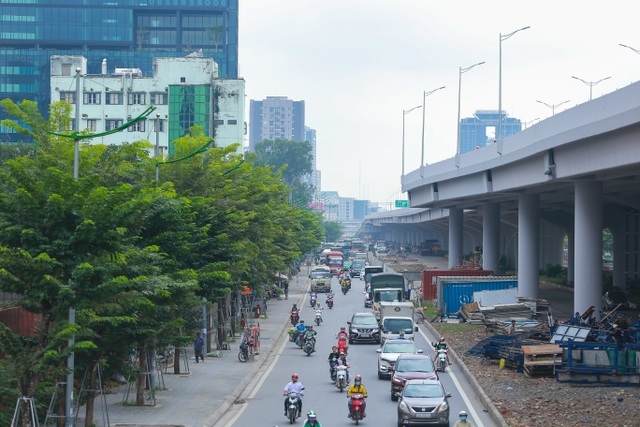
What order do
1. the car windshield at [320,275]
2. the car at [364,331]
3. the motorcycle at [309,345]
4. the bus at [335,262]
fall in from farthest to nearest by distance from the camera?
the bus at [335,262]
the car windshield at [320,275]
the car at [364,331]
the motorcycle at [309,345]

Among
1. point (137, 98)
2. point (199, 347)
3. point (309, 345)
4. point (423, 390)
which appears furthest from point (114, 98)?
point (423, 390)

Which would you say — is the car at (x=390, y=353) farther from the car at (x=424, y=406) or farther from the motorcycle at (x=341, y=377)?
the car at (x=424, y=406)

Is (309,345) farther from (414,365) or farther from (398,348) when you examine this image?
(414,365)

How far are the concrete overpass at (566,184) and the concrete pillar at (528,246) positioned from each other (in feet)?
0.19

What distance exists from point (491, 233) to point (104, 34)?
9853 centimetres

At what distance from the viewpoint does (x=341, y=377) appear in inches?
1387

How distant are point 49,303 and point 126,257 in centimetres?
216

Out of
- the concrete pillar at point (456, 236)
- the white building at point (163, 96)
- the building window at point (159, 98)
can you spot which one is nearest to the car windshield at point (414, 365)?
the concrete pillar at point (456, 236)

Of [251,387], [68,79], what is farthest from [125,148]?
[68,79]

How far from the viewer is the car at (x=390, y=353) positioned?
38.0m

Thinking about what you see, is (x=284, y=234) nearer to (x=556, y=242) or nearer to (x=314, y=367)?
(x=314, y=367)

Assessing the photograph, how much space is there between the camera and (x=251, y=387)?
36.9 m

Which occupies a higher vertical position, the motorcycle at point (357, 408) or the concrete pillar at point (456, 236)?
the concrete pillar at point (456, 236)

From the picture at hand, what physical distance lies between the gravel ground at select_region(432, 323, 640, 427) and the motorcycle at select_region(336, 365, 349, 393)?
4.36m
